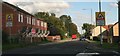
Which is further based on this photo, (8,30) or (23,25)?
(23,25)

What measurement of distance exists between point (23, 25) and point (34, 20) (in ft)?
72.7

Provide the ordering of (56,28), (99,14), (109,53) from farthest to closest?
(56,28), (99,14), (109,53)

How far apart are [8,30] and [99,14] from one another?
42.3m

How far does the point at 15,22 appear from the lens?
83.9m

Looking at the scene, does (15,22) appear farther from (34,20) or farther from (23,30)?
(34,20)

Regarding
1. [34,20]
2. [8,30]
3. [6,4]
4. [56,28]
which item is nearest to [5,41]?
[8,30]

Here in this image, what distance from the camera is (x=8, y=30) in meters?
81.0

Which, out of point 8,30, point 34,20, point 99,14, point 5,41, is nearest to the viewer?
point 99,14

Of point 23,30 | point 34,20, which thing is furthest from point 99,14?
point 34,20

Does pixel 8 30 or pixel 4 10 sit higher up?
pixel 4 10

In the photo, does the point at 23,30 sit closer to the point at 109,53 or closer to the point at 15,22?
the point at 15,22

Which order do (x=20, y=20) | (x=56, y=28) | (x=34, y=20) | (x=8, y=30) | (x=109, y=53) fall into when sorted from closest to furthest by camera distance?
(x=109, y=53)
(x=8, y=30)
(x=20, y=20)
(x=34, y=20)
(x=56, y=28)

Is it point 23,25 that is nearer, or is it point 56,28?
point 23,25

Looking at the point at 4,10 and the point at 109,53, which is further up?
the point at 4,10
